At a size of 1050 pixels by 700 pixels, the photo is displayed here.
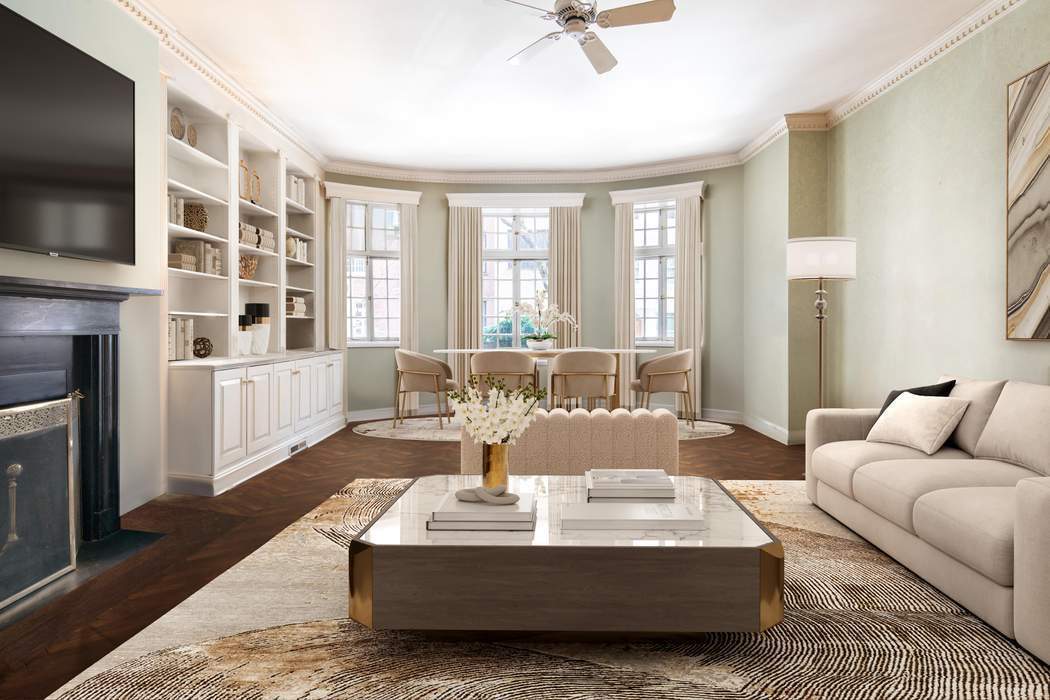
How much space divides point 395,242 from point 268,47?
3636 mm

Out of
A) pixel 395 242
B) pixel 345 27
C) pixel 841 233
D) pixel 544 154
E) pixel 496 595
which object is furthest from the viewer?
pixel 395 242

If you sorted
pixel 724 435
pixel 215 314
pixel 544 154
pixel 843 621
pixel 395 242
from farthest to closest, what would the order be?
1. pixel 395 242
2. pixel 544 154
3. pixel 724 435
4. pixel 215 314
5. pixel 843 621

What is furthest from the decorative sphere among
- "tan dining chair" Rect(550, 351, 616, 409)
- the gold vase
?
the gold vase

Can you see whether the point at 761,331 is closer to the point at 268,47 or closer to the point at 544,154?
the point at 544,154

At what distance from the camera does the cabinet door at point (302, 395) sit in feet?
18.5

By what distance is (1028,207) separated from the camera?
136 inches

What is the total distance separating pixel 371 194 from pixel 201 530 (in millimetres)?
5110

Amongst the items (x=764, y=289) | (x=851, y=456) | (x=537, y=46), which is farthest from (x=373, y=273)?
(x=851, y=456)

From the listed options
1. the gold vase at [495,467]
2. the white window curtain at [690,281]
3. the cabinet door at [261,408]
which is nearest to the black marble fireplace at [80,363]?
the cabinet door at [261,408]

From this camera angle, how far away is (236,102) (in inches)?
203

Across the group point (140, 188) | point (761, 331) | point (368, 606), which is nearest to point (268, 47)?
point (140, 188)

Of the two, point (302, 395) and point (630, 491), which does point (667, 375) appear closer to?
point (302, 395)

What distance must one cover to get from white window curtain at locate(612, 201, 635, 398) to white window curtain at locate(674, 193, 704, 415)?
1.81ft

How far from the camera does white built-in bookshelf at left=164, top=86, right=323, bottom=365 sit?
4.64m
